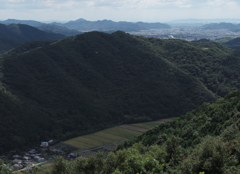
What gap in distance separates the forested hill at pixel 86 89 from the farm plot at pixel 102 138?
4.13 meters

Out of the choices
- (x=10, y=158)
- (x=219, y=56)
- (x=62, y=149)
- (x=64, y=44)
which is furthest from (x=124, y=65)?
(x=10, y=158)

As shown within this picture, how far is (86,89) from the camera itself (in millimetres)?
107625

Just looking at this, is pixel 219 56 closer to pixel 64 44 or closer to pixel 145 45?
pixel 145 45

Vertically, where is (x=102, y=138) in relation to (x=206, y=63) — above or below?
below

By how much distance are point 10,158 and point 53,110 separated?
86.8 ft

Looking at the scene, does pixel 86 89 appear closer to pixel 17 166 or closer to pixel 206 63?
pixel 17 166

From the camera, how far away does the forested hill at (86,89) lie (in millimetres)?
83000

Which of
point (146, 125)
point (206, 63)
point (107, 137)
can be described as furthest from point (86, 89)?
point (206, 63)

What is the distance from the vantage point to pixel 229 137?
28.5m

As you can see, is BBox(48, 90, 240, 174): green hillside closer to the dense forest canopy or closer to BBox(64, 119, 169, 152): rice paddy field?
BBox(64, 119, 169, 152): rice paddy field

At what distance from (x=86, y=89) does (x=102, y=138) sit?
32470 millimetres

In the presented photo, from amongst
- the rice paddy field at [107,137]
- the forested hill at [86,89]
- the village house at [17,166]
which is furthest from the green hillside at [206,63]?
the village house at [17,166]

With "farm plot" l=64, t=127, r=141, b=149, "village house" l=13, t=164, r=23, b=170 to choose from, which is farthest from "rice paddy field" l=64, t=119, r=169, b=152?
"village house" l=13, t=164, r=23, b=170

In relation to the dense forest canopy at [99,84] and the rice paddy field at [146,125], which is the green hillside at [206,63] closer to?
the dense forest canopy at [99,84]
